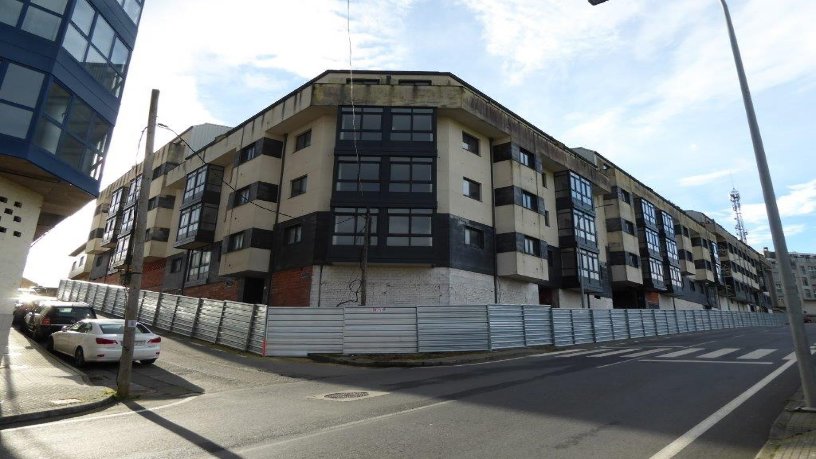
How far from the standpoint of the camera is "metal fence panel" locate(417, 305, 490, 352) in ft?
56.6

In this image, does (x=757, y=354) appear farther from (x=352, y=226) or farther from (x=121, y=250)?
(x=121, y=250)

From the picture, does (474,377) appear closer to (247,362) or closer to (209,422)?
(209,422)

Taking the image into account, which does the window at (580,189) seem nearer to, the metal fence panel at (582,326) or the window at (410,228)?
the metal fence panel at (582,326)

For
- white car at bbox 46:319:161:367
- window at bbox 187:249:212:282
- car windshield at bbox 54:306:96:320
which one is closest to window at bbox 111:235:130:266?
window at bbox 187:249:212:282

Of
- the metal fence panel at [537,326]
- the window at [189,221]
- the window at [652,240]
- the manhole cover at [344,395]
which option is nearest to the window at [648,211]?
the window at [652,240]

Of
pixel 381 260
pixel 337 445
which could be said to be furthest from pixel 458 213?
pixel 337 445

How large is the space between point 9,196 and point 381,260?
14638 mm

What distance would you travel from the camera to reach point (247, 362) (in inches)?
597

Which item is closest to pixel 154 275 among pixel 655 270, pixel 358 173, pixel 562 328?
pixel 358 173

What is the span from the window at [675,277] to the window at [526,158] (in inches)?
1070

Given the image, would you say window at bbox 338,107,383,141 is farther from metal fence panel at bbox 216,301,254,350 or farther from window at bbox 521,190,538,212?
metal fence panel at bbox 216,301,254,350

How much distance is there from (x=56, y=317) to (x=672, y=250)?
53.6 meters

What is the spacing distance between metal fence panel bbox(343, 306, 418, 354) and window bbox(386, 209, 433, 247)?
642 cm

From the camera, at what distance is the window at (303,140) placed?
88.0 feet
